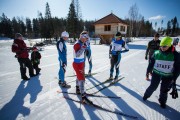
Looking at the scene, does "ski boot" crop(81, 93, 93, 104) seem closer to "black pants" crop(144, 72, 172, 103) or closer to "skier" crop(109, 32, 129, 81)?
"black pants" crop(144, 72, 172, 103)

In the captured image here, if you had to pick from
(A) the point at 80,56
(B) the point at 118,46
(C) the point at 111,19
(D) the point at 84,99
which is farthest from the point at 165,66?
(C) the point at 111,19

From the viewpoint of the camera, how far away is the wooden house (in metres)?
28.8

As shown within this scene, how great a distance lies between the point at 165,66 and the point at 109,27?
1133 inches

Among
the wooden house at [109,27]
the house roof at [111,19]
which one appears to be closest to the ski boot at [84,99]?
the wooden house at [109,27]

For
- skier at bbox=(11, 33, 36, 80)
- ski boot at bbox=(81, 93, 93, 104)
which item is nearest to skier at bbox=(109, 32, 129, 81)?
ski boot at bbox=(81, 93, 93, 104)

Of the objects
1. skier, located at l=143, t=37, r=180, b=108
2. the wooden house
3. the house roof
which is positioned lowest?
skier, located at l=143, t=37, r=180, b=108

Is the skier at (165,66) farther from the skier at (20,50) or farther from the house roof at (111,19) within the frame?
the house roof at (111,19)

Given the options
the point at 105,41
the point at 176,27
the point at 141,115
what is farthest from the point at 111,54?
the point at 176,27

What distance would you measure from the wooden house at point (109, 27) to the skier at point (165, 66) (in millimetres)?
26106

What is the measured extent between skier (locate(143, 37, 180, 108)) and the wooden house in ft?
85.6

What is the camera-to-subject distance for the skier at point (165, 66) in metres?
3.04

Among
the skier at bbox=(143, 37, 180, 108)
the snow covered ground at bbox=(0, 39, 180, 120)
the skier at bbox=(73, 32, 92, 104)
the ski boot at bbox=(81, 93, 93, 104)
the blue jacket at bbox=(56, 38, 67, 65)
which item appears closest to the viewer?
the skier at bbox=(143, 37, 180, 108)

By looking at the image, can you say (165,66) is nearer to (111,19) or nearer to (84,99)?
(84,99)

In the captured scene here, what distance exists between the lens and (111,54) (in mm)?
5520
